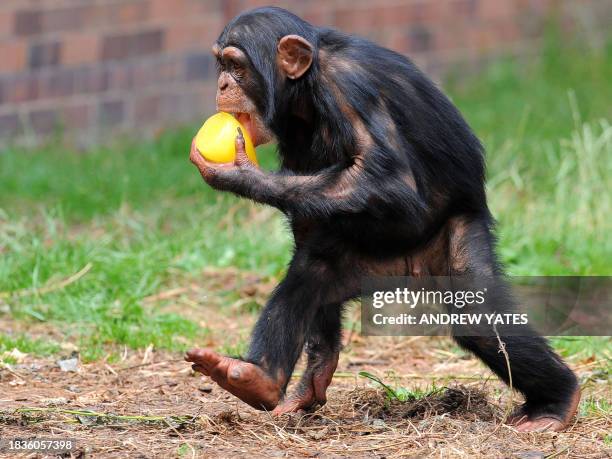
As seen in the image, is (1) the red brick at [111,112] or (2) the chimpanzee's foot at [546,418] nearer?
(2) the chimpanzee's foot at [546,418]

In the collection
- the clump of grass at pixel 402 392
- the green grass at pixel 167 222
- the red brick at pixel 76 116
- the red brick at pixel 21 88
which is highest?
the red brick at pixel 21 88

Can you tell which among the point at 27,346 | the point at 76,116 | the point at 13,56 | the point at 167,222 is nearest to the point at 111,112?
the point at 76,116

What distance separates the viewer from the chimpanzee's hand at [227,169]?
15.4 feet

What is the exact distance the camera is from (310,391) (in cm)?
510

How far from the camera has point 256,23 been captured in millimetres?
4969

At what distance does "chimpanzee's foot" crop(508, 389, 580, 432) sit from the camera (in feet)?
15.7

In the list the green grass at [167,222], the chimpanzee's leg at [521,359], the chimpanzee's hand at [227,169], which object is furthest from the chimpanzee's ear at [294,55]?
the green grass at [167,222]

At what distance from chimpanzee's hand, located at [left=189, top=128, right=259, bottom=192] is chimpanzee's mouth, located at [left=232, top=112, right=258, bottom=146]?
0.76 ft

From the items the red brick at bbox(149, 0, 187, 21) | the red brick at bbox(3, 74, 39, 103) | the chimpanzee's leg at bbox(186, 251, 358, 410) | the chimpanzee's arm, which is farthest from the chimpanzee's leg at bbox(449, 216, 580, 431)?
the red brick at bbox(149, 0, 187, 21)

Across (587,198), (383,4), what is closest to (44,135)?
(383,4)

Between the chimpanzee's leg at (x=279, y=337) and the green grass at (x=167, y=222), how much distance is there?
1519mm

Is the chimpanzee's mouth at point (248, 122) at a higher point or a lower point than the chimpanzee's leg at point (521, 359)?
higher

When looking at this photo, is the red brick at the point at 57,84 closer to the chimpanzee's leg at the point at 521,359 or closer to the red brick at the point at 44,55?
the red brick at the point at 44,55

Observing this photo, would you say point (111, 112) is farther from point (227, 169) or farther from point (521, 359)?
point (521, 359)
